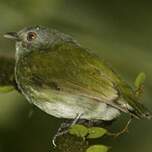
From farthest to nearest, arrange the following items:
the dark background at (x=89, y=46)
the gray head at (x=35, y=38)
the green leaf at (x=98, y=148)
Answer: the dark background at (x=89, y=46) < the gray head at (x=35, y=38) < the green leaf at (x=98, y=148)

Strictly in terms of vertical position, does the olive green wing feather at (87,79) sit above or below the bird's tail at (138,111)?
above

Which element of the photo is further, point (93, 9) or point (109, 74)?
point (93, 9)

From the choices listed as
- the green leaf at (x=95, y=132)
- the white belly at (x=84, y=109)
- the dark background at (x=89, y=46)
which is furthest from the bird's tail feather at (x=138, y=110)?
the dark background at (x=89, y=46)

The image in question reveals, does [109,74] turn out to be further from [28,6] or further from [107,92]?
[28,6]

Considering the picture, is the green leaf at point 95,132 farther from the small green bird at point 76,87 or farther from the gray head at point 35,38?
the gray head at point 35,38

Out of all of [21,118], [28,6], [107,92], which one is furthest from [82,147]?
[21,118]

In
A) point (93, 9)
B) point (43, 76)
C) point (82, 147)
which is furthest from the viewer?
point (93, 9)
